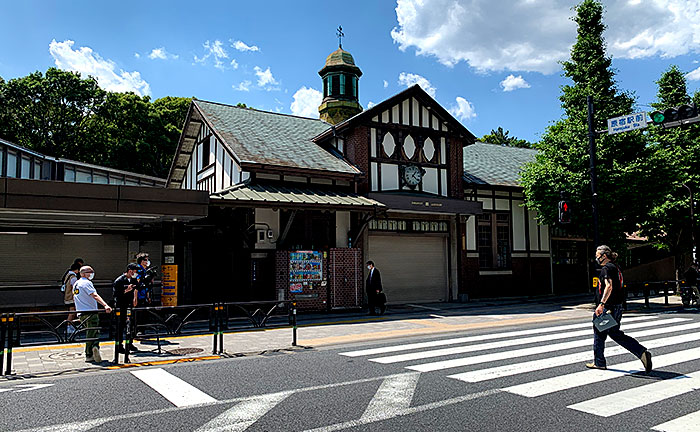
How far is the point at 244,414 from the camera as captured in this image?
5.83 metres

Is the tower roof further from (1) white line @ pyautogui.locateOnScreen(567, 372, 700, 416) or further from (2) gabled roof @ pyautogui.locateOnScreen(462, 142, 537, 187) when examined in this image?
(1) white line @ pyautogui.locateOnScreen(567, 372, 700, 416)

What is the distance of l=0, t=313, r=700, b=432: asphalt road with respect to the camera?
218 inches

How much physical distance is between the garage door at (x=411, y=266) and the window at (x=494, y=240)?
6.81ft

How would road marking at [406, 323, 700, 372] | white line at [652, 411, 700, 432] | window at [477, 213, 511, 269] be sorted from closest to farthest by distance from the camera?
1. white line at [652, 411, 700, 432]
2. road marking at [406, 323, 700, 372]
3. window at [477, 213, 511, 269]

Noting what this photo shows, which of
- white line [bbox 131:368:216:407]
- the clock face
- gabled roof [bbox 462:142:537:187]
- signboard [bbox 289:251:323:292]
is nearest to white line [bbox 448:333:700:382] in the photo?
white line [bbox 131:368:216:407]

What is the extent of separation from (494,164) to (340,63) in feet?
42.2

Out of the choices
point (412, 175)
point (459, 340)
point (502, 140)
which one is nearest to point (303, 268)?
point (412, 175)

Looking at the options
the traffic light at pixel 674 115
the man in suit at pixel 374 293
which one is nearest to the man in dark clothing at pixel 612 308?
the traffic light at pixel 674 115

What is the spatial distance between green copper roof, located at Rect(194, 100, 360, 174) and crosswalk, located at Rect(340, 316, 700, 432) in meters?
8.90

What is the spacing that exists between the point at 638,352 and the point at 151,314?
345 inches

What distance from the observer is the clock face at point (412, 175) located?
20344mm

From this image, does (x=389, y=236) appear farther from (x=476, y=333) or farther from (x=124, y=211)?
(x=124, y=211)

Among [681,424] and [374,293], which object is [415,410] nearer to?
[681,424]

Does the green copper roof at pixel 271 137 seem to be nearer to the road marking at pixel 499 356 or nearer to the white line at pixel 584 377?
the road marking at pixel 499 356
